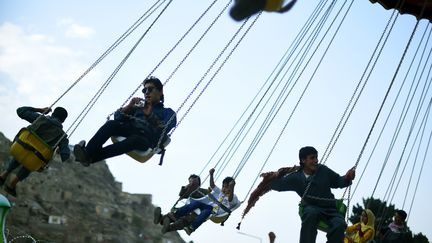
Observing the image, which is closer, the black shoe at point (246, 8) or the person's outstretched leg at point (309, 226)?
the black shoe at point (246, 8)

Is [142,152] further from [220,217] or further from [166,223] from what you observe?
[220,217]

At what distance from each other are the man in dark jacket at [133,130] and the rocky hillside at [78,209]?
34026 millimetres

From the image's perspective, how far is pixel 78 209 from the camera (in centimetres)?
6372

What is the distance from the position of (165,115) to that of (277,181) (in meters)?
2.17

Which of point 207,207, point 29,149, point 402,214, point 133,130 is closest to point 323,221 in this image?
point 207,207

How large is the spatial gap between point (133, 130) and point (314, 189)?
2.78m

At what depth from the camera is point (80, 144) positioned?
8.37m

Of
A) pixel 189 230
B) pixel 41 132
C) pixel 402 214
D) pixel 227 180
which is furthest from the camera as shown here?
pixel 402 214

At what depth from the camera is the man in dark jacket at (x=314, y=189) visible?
8.64m

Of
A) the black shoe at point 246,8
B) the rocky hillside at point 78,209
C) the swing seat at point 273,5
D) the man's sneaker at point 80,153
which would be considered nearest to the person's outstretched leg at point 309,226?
the man's sneaker at point 80,153

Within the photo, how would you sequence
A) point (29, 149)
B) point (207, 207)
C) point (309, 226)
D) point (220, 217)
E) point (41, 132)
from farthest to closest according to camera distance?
point (220, 217) → point (207, 207) → point (309, 226) → point (41, 132) → point (29, 149)

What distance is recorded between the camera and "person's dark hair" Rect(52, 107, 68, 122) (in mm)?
8713

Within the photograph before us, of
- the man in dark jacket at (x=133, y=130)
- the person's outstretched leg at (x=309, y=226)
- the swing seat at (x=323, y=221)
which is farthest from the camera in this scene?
the swing seat at (x=323, y=221)

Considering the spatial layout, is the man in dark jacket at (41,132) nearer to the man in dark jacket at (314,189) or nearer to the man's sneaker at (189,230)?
the man's sneaker at (189,230)
